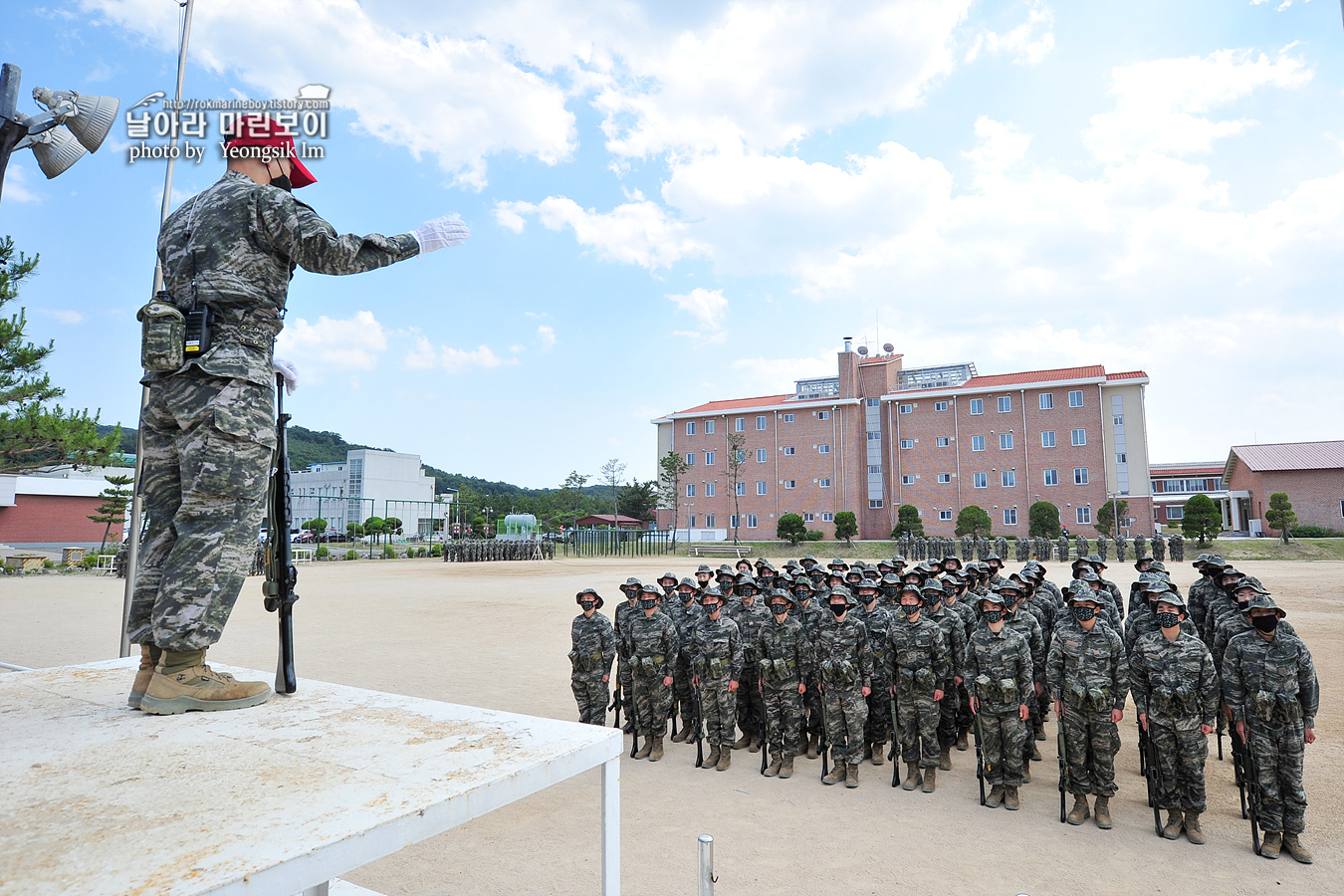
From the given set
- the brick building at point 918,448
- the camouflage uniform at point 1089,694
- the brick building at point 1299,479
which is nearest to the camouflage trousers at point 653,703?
the camouflage uniform at point 1089,694

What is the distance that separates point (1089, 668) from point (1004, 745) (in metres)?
1.00

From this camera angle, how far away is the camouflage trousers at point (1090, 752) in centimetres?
592

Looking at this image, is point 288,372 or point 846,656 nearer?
point 288,372

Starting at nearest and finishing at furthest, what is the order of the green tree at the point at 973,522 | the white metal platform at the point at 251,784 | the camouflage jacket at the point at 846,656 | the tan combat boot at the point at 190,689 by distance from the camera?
the white metal platform at the point at 251,784
the tan combat boot at the point at 190,689
the camouflage jacket at the point at 846,656
the green tree at the point at 973,522

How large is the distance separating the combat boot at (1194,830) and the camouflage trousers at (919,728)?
6.37 feet

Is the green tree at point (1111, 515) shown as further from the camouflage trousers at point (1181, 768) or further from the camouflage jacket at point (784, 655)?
the camouflage trousers at point (1181, 768)

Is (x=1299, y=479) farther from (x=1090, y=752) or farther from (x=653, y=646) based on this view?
(x=653, y=646)

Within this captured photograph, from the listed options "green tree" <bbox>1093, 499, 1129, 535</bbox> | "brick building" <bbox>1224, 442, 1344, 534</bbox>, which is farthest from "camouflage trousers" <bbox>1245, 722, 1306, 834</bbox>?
"brick building" <bbox>1224, 442, 1344, 534</bbox>

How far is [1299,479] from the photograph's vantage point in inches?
1706

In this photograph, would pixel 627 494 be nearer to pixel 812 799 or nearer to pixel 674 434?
pixel 674 434

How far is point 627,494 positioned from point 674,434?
11868 millimetres

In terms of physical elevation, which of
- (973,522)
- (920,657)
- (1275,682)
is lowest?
(920,657)

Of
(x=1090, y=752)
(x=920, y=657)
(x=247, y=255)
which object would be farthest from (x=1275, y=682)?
Answer: (x=247, y=255)

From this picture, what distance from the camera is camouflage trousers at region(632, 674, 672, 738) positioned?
25.6 ft
